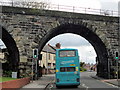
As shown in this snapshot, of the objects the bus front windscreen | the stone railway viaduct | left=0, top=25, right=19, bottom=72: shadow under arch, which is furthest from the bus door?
left=0, top=25, right=19, bottom=72: shadow under arch

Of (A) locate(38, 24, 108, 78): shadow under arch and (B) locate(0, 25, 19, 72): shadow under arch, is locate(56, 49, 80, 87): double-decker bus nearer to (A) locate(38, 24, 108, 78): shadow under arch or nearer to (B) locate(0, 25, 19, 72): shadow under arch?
(A) locate(38, 24, 108, 78): shadow under arch

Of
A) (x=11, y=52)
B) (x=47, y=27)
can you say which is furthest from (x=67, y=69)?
(x=11, y=52)

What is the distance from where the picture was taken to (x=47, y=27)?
25734 mm

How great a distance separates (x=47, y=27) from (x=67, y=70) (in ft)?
27.1

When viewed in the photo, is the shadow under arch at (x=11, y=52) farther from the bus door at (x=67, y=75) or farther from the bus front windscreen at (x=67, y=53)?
the bus door at (x=67, y=75)

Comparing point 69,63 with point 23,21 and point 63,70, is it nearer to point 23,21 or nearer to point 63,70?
point 63,70

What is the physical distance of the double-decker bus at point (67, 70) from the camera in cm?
1883

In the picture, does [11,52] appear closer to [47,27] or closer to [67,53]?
[47,27]

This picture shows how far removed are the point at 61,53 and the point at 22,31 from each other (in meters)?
7.69

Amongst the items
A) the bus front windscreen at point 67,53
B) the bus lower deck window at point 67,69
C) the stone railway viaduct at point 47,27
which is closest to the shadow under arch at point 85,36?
the stone railway viaduct at point 47,27

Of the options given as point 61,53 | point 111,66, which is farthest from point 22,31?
point 111,66

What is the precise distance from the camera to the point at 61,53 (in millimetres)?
19312

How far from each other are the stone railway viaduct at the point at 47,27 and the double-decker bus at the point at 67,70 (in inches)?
269

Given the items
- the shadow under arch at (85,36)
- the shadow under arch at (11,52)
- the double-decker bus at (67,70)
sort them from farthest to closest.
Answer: the shadow under arch at (11,52) → the shadow under arch at (85,36) → the double-decker bus at (67,70)
